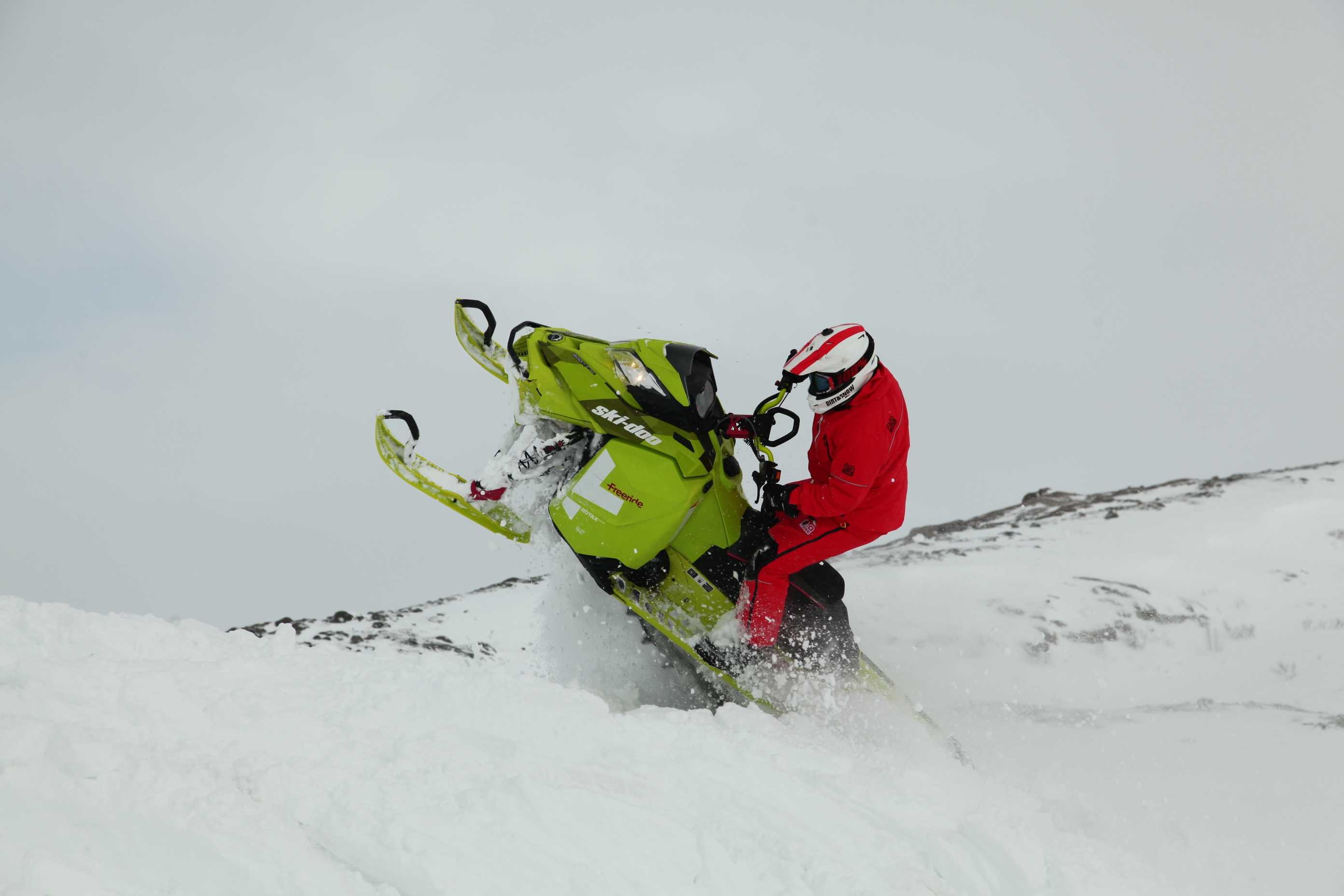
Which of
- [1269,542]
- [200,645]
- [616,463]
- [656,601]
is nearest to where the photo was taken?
[200,645]

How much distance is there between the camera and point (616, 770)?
2525mm

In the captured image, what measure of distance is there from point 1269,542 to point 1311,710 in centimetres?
276

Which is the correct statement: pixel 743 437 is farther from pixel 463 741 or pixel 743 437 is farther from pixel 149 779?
pixel 149 779

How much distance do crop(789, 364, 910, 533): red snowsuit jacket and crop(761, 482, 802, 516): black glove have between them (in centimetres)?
8

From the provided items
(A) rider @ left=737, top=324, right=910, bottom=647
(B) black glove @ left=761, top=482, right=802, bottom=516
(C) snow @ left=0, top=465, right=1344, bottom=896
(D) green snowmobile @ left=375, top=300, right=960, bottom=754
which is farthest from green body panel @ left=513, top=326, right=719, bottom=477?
(C) snow @ left=0, top=465, right=1344, bottom=896

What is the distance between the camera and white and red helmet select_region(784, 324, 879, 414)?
3.45m

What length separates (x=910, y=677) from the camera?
202 inches

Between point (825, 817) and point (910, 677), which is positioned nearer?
point (825, 817)

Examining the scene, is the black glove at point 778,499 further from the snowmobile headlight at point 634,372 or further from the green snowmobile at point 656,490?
the snowmobile headlight at point 634,372

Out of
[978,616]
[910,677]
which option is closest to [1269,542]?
[978,616]

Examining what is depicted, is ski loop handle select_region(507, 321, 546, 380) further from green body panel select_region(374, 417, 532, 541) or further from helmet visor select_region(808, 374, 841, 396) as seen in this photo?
helmet visor select_region(808, 374, 841, 396)

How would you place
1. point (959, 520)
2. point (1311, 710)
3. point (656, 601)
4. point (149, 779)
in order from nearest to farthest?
point (149, 779)
point (656, 601)
point (1311, 710)
point (959, 520)

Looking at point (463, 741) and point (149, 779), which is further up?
point (149, 779)

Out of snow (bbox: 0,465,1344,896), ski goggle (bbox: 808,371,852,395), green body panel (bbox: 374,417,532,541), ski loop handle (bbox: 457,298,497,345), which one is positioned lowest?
snow (bbox: 0,465,1344,896)
